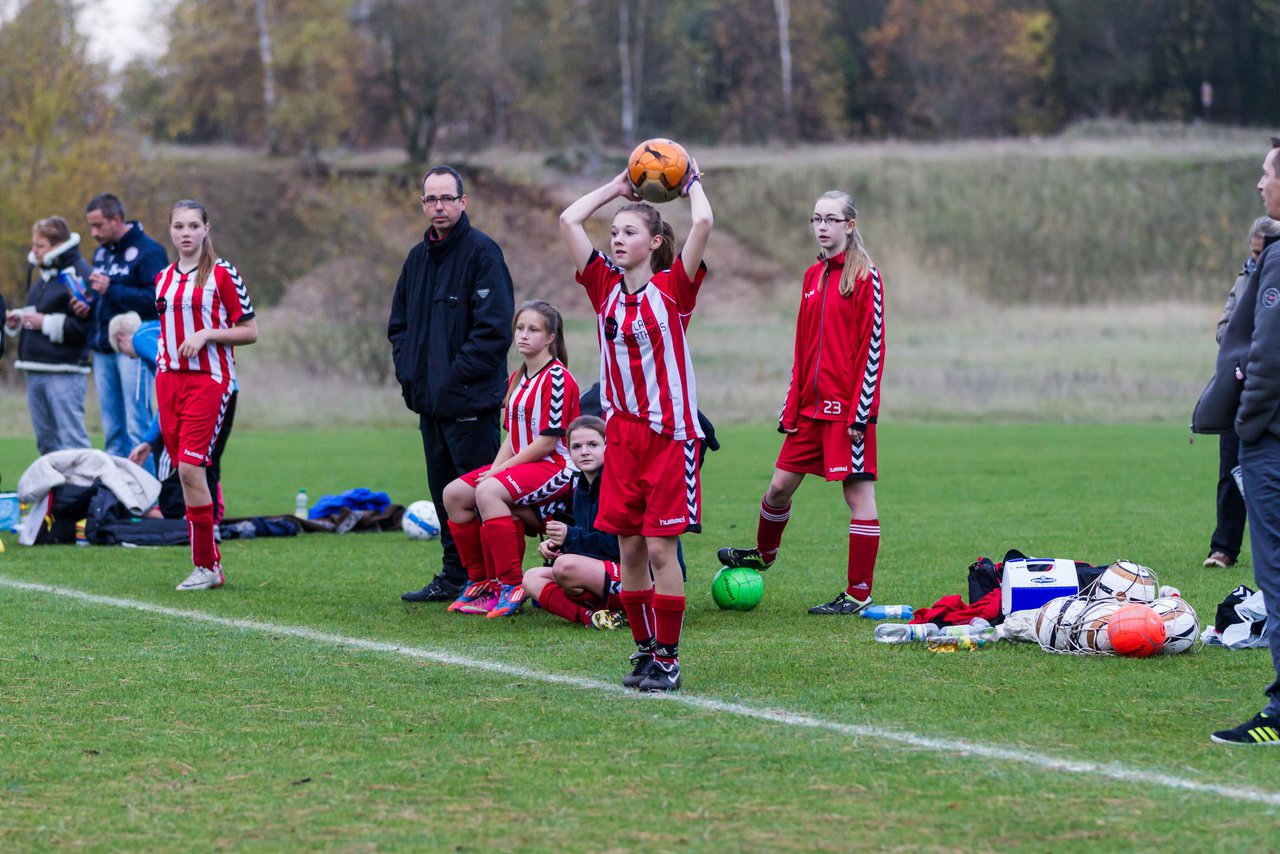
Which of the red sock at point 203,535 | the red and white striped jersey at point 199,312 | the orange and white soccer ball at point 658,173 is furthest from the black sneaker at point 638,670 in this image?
the red and white striped jersey at point 199,312

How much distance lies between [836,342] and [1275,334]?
328 cm

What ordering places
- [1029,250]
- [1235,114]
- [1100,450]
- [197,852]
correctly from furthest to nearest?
1. [1235,114]
2. [1029,250]
3. [1100,450]
4. [197,852]

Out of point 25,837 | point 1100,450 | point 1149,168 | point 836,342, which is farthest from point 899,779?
point 1149,168

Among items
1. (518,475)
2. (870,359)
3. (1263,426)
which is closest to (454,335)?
(518,475)

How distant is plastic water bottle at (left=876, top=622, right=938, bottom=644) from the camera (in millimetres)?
6973

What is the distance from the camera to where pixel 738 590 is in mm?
8047

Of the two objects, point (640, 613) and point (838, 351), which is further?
point (838, 351)

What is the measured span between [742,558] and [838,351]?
1240mm

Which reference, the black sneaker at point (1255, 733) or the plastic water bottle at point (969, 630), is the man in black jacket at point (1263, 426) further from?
the plastic water bottle at point (969, 630)

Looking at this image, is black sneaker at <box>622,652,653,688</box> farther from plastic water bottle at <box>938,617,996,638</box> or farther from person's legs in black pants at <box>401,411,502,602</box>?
person's legs in black pants at <box>401,411,502,602</box>

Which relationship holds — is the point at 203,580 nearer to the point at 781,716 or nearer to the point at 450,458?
the point at 450,458

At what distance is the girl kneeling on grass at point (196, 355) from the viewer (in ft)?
28.7

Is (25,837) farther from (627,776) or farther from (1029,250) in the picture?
(1029,250)

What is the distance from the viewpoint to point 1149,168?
184 feet
